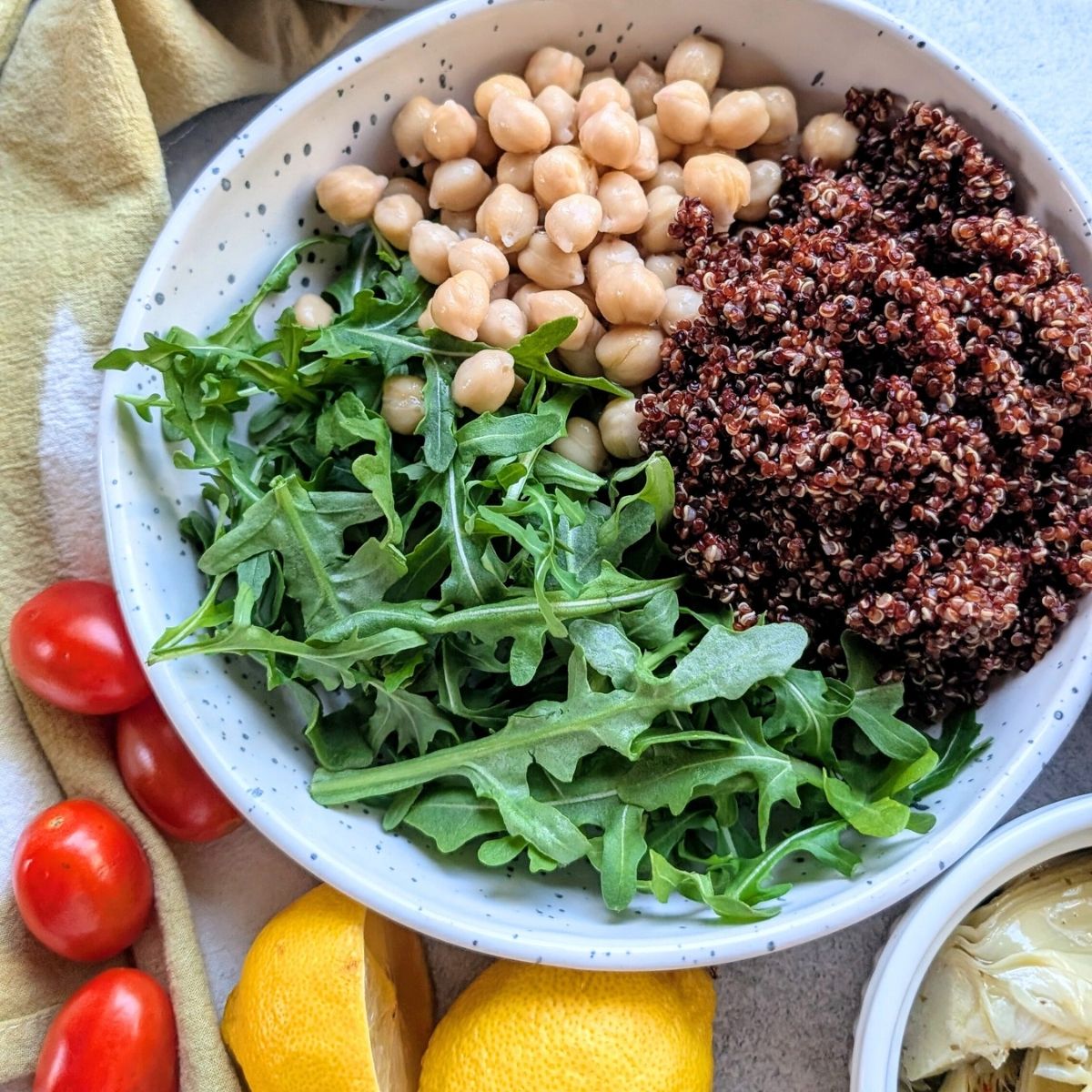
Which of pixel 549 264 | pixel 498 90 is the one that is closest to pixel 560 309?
pixel 549 264

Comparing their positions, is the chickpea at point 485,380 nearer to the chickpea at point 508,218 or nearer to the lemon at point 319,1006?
the chickpea at point 508,218

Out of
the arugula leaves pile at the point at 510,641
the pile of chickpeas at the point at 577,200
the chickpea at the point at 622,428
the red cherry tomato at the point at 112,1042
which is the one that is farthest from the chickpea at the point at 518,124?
the red cherry tomato at the point at 112,1042

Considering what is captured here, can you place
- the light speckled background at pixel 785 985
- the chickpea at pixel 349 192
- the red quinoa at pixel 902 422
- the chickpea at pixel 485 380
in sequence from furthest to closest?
the light speckled background at pixel 785 985, the chickpea at pixel 349 192, the chickpea at pixel 485 380, the red quinoa at pixel 902 422

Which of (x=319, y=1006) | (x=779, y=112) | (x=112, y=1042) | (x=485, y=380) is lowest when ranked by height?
(x=112, y=1042)

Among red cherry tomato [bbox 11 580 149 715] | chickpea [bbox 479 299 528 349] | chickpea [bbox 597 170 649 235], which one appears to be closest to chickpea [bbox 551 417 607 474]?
chickpea [bbox 479 299 528 349]

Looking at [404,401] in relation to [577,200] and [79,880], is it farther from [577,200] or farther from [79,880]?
[79,880]

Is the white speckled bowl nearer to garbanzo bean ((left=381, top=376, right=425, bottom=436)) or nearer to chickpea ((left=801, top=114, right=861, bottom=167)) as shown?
chickpea ((left=801, top=114, right=861, bottom=167))
